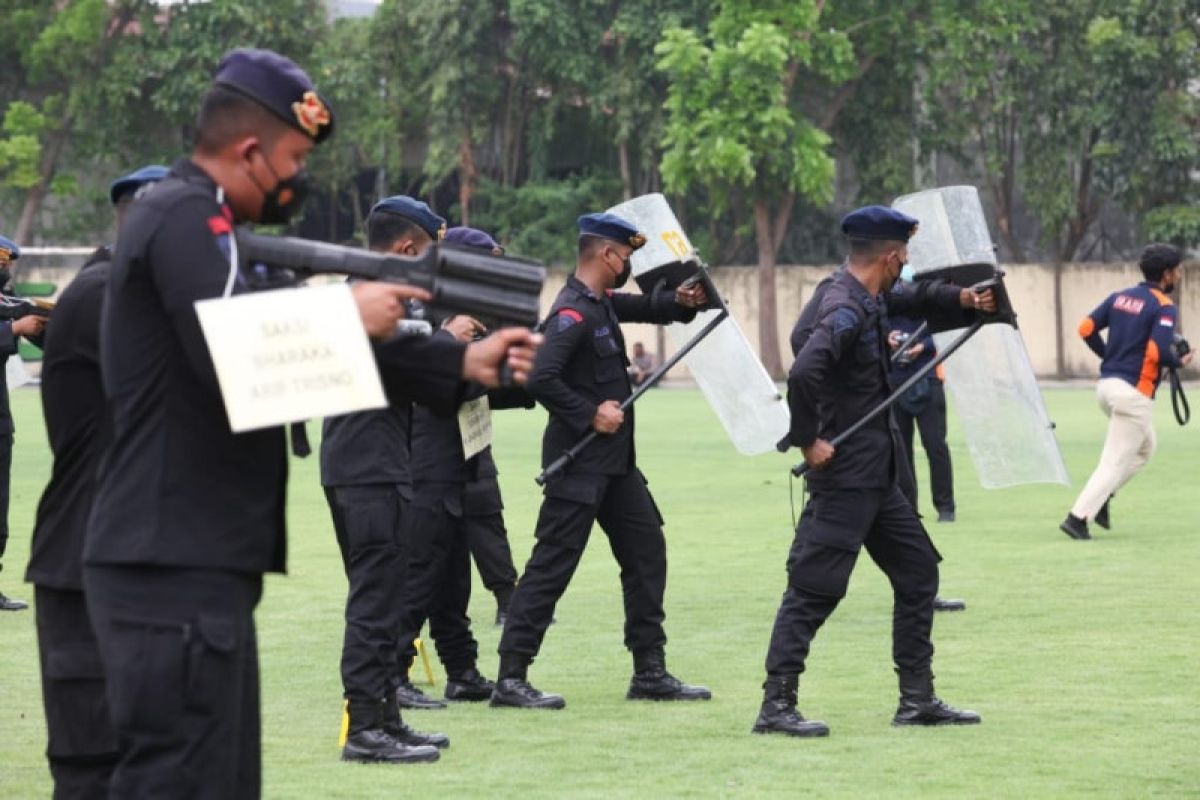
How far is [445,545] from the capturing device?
919cm

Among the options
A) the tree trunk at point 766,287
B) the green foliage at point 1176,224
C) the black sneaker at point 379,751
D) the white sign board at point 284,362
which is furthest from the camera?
the tree trunk at point 766,287

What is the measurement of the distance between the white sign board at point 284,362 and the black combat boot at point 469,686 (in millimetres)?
5221

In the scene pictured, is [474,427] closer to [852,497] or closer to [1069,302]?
[852,497]

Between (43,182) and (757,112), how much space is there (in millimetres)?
17394

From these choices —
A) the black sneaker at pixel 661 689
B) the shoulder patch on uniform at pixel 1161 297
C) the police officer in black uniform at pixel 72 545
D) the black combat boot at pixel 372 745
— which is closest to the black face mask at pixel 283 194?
the police officer in black uniform at pixel 72 545

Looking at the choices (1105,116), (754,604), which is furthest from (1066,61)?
(754,604)

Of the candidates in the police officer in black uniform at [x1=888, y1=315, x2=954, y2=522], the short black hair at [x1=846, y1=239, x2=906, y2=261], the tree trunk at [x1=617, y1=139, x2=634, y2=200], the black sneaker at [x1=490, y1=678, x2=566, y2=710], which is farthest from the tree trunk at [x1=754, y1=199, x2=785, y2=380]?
the short black hair at [x1=846, y1=239, x2=906, y2=261]

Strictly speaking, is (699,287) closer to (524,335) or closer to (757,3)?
(524,335)

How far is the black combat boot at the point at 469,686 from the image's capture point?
9375mm

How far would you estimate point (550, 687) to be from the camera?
9.58 m

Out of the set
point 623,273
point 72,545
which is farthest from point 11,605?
point 72,545

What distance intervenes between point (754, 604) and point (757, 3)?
33268 millimetres

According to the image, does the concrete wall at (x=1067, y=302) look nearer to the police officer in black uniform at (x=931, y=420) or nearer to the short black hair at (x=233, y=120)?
the police officer in black uniform at (x=931, y=420)

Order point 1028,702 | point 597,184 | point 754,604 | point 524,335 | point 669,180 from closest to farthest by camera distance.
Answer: point 524,335 → point 1028,702 → point 754,604 → point 669,180 → point 597,184
